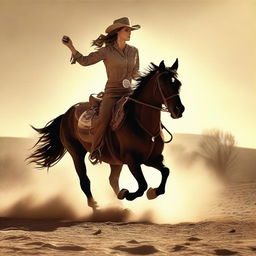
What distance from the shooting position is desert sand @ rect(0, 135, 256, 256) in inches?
236

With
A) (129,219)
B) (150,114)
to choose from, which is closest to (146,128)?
(150,114)

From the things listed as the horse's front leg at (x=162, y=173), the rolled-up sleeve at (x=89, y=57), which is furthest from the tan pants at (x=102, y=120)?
the horse's front leg at (x=162, y=173)

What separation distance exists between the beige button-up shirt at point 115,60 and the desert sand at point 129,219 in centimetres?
202

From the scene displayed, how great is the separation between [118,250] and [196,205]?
16.6ft

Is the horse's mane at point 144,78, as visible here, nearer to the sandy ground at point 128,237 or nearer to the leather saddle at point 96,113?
the leather saddle at point 96,113

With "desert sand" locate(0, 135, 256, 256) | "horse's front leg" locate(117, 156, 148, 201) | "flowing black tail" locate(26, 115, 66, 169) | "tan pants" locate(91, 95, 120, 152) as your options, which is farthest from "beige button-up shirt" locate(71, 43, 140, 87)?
"desert sand" locate(0, 135, 256, 256)

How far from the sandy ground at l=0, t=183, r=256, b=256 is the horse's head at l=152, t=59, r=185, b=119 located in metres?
1.49

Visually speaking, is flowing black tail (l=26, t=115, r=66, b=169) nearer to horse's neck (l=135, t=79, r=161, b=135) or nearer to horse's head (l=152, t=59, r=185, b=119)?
horse's neck (l=135, t=79, r=161, b=135)

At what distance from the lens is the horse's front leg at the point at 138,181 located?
7.31m

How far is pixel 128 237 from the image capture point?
672 centimetres

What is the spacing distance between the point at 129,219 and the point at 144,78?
2.16 metres

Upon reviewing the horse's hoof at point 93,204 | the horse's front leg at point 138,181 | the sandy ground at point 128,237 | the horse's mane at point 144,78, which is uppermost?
the horse's mane at point 144,78

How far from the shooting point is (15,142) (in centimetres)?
2958

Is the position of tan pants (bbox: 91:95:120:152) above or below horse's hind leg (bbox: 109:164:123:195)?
above
